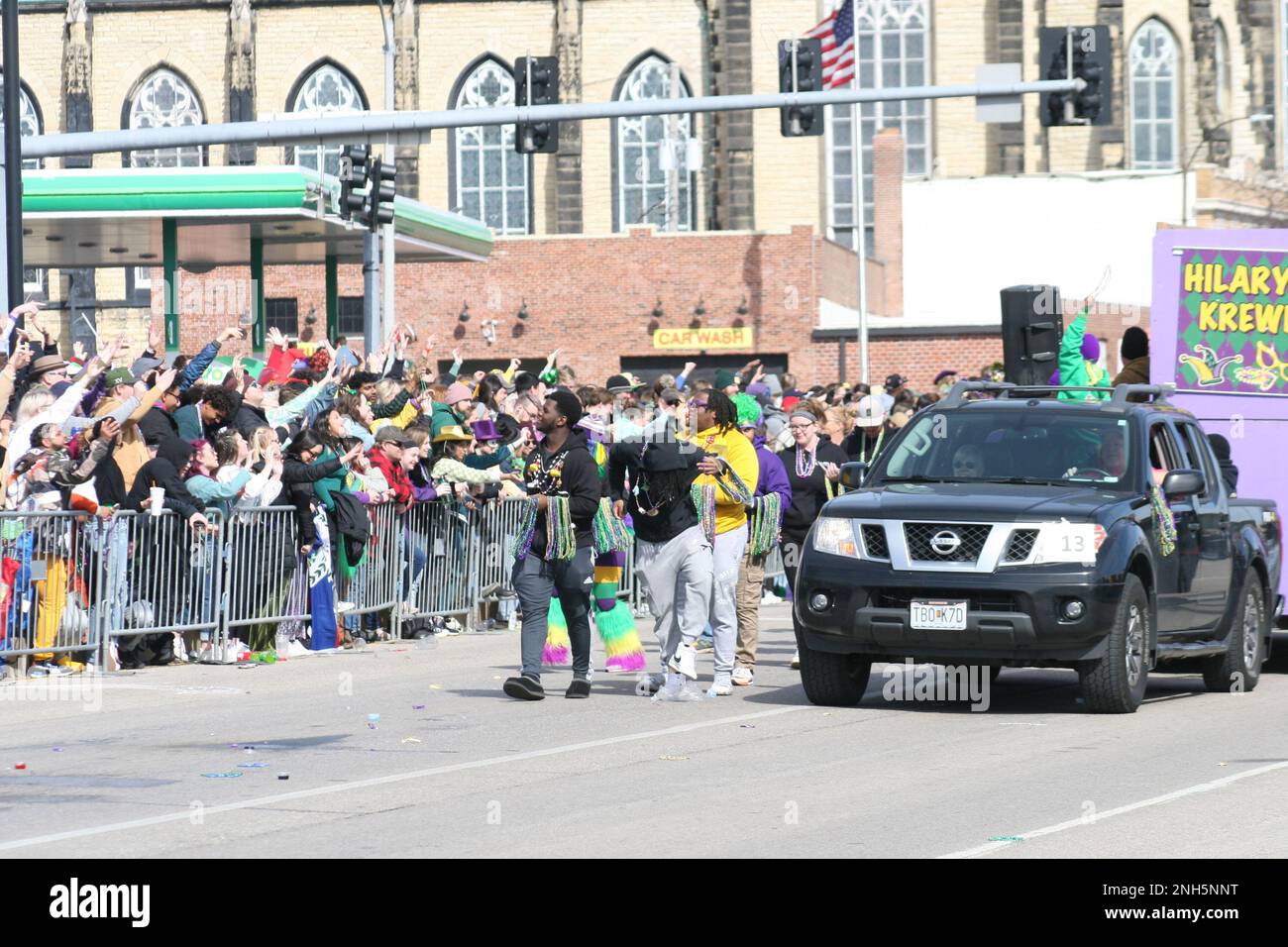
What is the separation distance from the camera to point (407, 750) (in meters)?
12.2

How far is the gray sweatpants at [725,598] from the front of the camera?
49.3ft

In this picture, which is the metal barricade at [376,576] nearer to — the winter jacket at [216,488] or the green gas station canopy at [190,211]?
the winter jacket at [216,488]

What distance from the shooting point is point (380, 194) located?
98.1 feet

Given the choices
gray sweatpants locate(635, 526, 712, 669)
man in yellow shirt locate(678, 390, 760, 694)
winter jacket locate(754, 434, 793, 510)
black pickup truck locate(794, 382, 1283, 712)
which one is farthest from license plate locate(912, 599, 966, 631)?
winter jacket locate(754, 434, 793, 510)

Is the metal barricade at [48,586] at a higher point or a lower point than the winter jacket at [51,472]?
lower

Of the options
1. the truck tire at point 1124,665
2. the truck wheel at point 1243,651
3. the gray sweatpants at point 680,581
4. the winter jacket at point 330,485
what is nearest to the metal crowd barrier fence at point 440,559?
the winter jacket at point 330,485

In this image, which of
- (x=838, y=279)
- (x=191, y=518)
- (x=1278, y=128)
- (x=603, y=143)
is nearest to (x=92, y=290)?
(x=603, y=143)

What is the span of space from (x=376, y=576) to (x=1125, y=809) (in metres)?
10.5

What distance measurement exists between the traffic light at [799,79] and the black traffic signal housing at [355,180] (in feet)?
18.5

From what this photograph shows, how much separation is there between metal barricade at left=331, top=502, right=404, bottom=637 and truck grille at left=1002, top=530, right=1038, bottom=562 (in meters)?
7.27

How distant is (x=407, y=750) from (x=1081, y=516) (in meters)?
4.14

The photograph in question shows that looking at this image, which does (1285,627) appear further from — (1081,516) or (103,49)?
(103,49)

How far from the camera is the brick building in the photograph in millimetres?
58750

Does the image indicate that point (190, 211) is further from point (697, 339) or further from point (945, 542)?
point (697, 339)
